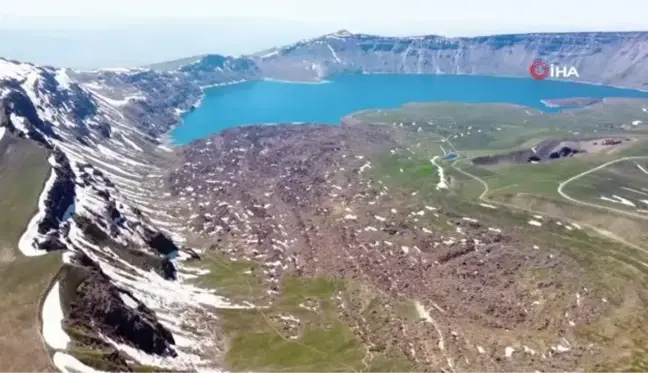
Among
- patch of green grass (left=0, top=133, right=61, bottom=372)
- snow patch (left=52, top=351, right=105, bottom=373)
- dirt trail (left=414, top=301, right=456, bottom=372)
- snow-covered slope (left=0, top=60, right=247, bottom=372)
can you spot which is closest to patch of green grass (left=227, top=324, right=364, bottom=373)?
snow-covered slope (left=0, top=60, right=247, bottom=372)

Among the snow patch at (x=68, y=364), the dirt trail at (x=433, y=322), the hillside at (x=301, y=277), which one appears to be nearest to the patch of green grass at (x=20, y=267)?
the hillside at (x=301, y=277)

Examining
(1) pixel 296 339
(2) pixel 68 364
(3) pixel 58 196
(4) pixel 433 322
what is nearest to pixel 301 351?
(1) pixel 296 339

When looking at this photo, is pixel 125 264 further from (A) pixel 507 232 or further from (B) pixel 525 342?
(A) pixel 507 232

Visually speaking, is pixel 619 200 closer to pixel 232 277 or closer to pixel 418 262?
pixel 418 262

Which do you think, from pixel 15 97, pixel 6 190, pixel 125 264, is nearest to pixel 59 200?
pixel 6 190

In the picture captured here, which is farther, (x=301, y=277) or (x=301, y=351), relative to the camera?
(x=301, y=277)

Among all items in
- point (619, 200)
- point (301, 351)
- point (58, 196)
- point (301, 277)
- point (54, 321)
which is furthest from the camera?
point (619, 200)

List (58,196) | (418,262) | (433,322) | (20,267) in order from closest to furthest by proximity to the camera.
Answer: (20,267) → (433,322) → (58,196) → (418,262)

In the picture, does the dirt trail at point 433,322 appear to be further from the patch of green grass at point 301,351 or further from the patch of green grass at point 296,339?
the patch of green grass at point 301,351

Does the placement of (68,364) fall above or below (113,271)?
above
